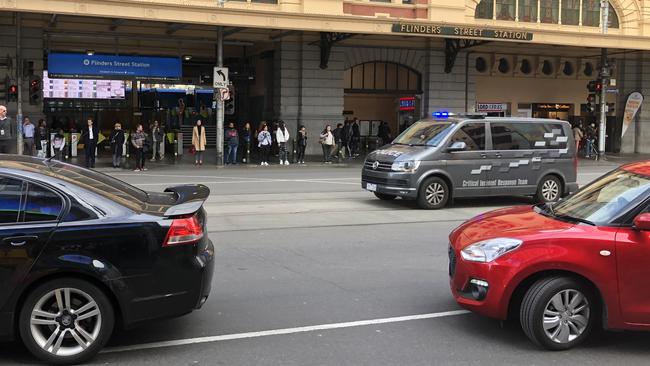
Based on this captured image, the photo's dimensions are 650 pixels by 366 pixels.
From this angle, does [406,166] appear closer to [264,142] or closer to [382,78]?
[264,142]

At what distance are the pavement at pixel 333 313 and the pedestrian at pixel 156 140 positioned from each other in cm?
1598

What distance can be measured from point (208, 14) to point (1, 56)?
9.05m

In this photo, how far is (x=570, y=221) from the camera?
541cm

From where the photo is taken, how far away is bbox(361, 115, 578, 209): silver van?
13.5m

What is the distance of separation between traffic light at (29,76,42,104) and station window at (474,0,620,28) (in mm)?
20712

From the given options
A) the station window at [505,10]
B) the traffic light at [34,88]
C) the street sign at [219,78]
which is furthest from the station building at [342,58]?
the street sign at [219,78]

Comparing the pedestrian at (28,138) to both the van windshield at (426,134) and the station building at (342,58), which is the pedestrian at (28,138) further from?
the van windshield at (426,134)

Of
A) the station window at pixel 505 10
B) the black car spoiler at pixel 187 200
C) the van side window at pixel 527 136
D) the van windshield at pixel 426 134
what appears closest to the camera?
the black car spoiler at pixel 187 200

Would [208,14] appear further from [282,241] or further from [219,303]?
[219,303]

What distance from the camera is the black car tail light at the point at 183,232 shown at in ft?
16.3

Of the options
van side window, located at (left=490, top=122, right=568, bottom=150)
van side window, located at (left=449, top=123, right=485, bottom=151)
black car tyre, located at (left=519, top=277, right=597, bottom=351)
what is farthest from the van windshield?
black car tyre, located at (left=519, top=277, right=597, bottom=351)

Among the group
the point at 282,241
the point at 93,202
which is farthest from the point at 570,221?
the point at 282,241

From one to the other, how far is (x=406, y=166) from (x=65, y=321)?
31.0 feet

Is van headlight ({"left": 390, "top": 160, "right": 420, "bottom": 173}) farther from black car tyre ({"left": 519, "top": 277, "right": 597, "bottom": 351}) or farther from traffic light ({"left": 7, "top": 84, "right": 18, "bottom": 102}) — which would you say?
traffic light ({"left": 7, "top": 84, "right": 18, "bottom": 102})
